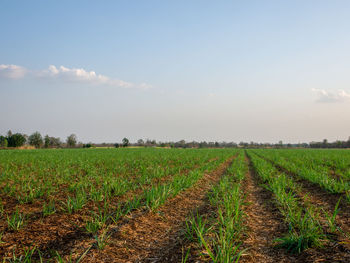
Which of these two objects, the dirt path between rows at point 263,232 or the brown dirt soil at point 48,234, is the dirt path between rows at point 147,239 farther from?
the dirt path between rows at point 263,232

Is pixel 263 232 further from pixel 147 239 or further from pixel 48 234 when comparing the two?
pixel 48 234

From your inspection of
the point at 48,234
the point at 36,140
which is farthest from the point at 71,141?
the point at 48,234

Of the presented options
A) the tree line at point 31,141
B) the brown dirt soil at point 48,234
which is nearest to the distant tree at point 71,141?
the tree line at point 31,141

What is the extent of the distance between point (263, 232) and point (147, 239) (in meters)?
2.54

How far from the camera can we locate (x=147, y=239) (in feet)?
15.5

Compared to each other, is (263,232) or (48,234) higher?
(48,234)

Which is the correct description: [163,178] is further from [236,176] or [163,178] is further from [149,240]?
[149,240]

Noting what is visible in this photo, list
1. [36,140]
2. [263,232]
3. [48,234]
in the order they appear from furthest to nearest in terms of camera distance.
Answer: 1. [36,140]
2. [263,232]
3. [48,234]

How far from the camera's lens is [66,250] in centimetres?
399

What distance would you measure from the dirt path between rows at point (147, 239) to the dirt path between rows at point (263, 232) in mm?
1372

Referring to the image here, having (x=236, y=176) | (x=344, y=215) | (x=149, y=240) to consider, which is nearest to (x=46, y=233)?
(x=149, y=240)

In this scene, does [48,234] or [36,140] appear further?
[36,140]

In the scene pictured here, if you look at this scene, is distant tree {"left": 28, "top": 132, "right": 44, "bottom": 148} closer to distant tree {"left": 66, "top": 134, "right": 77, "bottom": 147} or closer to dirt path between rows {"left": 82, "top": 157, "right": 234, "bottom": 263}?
distant tree {"left": 66, "top": 134, "right": 77, "bottom": 147}

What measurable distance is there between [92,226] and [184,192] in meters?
4.97
